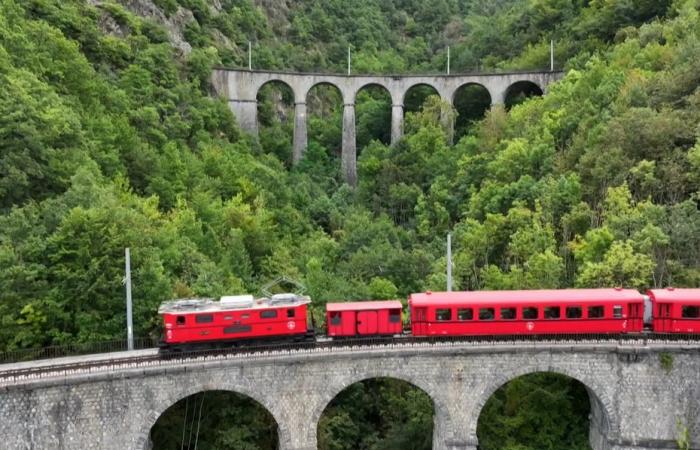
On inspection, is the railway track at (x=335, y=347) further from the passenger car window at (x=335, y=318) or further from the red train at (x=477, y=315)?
the passenger car window at (x=335, y=318)

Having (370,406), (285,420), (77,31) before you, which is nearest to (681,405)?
(370,406)

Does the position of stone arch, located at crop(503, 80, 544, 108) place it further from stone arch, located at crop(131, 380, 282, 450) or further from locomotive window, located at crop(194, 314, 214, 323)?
stone arch, located at crop(131, 380, 282, 450)

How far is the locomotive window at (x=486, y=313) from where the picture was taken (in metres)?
30.5

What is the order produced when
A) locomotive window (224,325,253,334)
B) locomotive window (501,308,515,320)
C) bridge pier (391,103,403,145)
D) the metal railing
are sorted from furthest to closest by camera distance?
bridge pier (391,103,403,145) → locomotive window (501,308,515,320) → the metal railing → locomotive window (224,325,253,334)

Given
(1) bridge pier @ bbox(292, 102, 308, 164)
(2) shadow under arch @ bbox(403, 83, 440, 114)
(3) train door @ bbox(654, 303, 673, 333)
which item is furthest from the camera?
(2) shadow under arch @ bbox(403, 83, 440, 114)

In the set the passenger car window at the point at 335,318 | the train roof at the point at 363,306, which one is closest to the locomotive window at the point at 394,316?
the train roof at the point at 363,306

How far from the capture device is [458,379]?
29688 mm

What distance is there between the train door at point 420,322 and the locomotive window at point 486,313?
2.46m

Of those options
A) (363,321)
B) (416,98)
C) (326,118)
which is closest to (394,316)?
(363,321)

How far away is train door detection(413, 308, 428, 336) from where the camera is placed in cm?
3069

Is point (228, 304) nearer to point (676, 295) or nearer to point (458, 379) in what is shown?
point (458, 379)

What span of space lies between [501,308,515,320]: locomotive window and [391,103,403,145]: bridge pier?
45.4 metres

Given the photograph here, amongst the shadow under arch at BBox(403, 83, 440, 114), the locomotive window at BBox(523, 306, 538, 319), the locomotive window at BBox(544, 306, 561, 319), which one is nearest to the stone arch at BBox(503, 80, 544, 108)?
the shadow under arch at BBox(403, 83, 440, 114)

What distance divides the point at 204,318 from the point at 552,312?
50.3 feet
